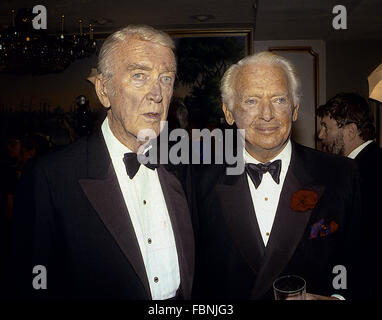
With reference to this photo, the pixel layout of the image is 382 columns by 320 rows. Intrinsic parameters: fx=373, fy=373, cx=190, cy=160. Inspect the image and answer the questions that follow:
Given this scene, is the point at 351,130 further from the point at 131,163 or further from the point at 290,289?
the point at 131,163

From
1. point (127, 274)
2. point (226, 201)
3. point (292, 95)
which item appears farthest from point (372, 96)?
point (127, 274)

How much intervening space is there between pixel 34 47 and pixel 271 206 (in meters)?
4.23

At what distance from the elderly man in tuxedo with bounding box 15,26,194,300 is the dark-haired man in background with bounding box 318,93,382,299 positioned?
3.08ft

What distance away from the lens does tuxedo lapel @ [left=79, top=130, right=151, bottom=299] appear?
4.72 feet

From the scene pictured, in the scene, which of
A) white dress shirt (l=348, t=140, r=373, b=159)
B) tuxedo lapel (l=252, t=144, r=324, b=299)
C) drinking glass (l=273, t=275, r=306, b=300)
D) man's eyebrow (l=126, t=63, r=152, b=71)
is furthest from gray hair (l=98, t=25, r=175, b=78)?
white dress shirt (l=348, t=140, r=373, b=159)

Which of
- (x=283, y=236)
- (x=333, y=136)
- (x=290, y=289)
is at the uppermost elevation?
(x=333, y=136)

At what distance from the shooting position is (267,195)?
180 centimetres

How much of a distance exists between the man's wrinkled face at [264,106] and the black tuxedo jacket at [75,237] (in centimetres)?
70

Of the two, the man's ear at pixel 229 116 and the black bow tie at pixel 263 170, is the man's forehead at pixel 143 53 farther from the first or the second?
the black bow tie at pixel 263 170

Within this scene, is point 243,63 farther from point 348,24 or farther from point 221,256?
point 348,24

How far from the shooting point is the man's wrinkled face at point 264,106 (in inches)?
68.1

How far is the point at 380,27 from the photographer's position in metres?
6.25

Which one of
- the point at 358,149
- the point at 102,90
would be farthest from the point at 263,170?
the point at 358,149

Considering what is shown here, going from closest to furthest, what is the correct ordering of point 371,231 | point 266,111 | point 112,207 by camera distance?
point 112,207, point 266,111, point 371,231
